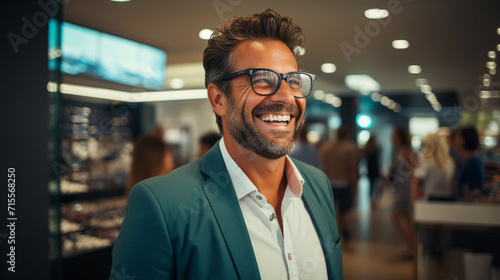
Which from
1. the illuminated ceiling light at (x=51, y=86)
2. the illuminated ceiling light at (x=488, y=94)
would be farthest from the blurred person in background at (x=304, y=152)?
the illuminated ceiling light at (x=51, y=86)

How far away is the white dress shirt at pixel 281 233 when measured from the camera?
1.23m

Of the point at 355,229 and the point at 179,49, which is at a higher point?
the point at 179,49

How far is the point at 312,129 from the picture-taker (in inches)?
477

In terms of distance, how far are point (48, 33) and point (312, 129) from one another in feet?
35.1

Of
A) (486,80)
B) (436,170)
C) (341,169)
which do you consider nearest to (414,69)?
(486,80)

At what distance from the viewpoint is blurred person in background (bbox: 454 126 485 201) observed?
10.5 ft

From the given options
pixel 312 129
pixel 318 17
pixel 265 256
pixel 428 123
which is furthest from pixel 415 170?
pixel 428 123

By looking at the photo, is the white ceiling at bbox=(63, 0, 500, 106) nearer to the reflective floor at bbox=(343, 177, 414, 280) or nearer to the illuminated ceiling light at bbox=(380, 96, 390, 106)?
the reflective floor at bbox=(343, 177, 414, 280)

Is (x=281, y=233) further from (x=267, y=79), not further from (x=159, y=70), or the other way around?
(x=159, y=70)

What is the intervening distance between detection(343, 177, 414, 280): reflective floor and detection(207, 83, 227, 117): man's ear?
310cm

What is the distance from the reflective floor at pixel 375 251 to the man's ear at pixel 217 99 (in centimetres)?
310

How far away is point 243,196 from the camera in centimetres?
127

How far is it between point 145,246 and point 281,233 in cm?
47

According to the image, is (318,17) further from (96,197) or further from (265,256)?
(96,197)
